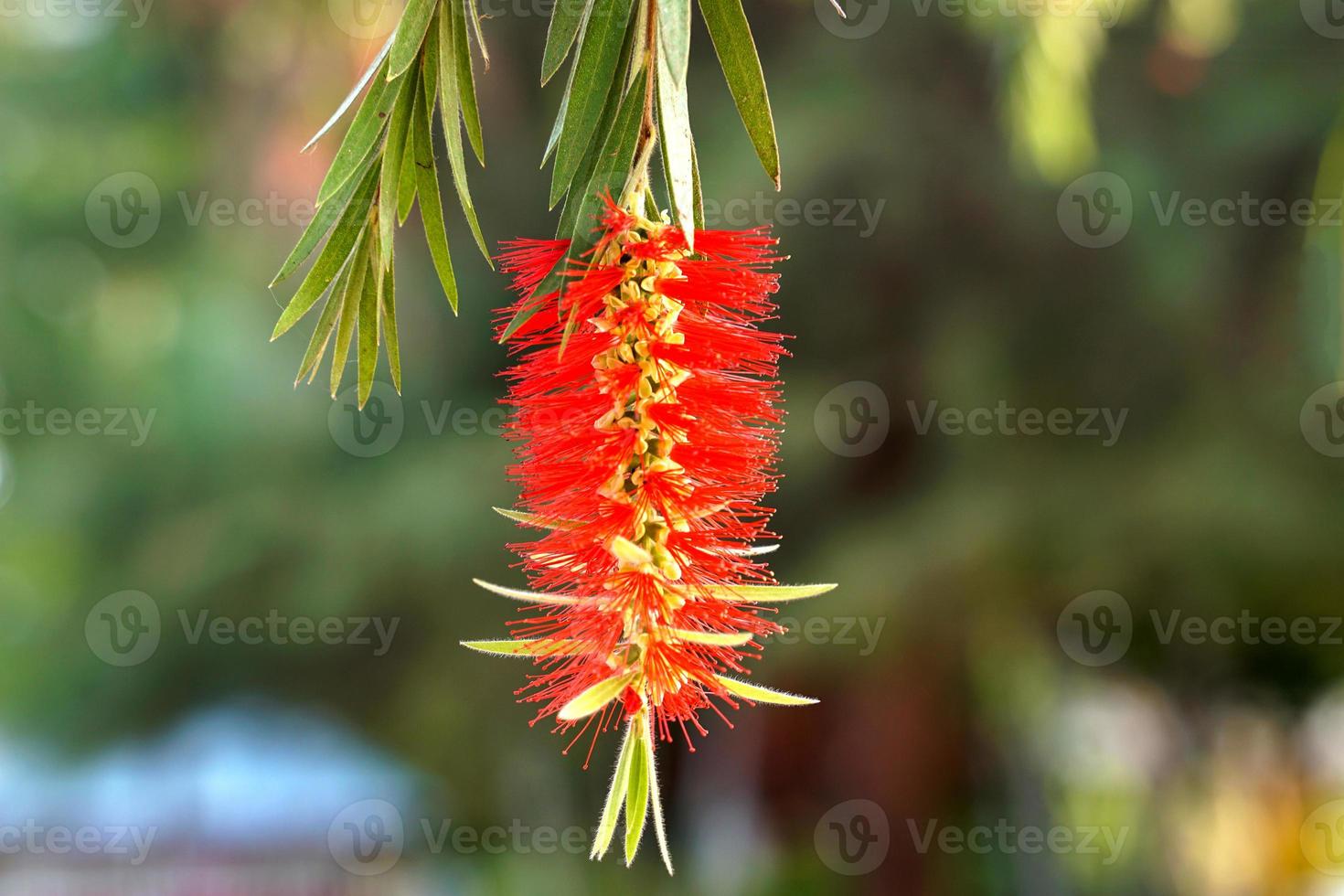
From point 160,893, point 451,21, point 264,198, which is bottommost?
point 160,893

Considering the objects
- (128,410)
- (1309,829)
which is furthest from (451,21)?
(1309,829)

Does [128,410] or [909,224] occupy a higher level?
[909,224]

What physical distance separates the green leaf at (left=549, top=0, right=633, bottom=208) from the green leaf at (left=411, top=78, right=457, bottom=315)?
132 millimetres

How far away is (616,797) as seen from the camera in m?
0.81

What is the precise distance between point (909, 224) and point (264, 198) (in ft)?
10.1

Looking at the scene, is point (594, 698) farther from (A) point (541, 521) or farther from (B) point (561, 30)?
(B) point (561, 30)

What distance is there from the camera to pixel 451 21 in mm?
879

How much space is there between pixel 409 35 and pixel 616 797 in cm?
52

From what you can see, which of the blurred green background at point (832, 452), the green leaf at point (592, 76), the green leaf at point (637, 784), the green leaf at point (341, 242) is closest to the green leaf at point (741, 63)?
the green leaf at point (592, 76)

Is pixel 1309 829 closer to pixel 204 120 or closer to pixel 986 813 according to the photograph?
pixel 986 813

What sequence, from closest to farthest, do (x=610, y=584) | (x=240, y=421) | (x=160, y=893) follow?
(x=610, y=584)
(x=240, y=421)
(x=160, y=893)

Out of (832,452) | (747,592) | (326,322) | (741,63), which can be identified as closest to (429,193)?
(326,322)

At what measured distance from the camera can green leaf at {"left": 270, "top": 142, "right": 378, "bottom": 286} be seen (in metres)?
0.85

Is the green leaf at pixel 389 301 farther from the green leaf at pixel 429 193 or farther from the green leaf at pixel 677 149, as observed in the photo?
the green leaf at pixel 677 149
